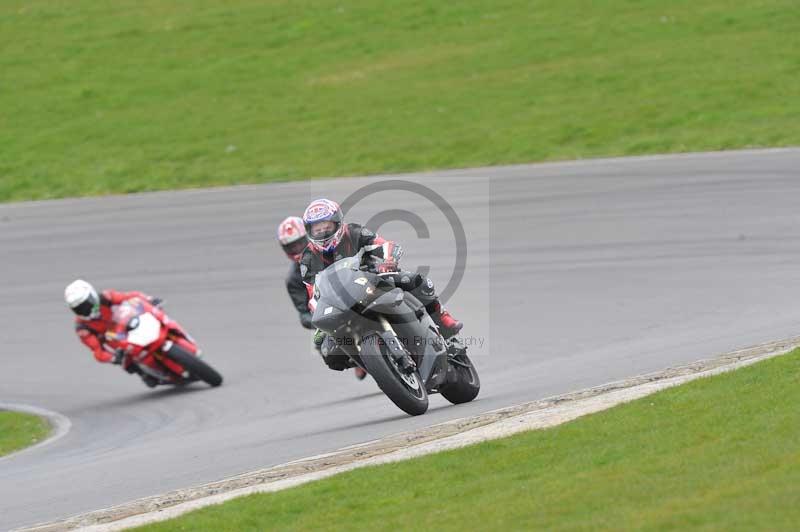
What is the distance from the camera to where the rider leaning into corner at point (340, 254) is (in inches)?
413

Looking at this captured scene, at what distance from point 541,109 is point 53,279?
12.2 metres

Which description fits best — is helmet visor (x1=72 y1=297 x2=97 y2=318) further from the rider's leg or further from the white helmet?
the rider's leg

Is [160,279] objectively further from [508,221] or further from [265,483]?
[265,483]

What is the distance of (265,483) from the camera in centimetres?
871

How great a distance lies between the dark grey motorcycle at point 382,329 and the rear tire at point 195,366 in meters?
4.86

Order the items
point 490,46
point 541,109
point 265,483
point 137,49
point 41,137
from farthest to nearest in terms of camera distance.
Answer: point 137,49
point 490,46
point 41,137
point 541,109
point 265,483

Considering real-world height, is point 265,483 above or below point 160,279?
below

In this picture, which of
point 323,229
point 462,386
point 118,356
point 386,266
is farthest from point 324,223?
point 118,356

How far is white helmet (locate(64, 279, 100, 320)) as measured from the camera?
16016 millimetres

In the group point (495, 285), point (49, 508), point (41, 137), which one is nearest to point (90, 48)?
point (41, 137)

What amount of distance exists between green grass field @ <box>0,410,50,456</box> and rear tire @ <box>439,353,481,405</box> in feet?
14.7

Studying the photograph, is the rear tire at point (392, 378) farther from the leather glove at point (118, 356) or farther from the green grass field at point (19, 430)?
the leather glove at point (118, 356)

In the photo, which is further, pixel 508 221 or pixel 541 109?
pixel 541 109

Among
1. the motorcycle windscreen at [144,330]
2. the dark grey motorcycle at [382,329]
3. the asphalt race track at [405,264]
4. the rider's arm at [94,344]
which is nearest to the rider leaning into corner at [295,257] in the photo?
the asphalt race track at [405,264]
